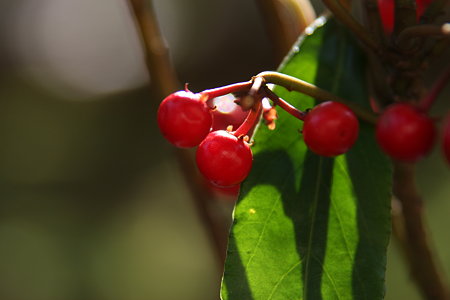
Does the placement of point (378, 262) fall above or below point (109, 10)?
above

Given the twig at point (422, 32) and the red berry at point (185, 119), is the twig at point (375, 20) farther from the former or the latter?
the red berry at point (185, 119)

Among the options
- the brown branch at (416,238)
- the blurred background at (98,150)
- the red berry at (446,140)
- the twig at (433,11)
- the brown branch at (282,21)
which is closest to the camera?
the red berry at (446,140)

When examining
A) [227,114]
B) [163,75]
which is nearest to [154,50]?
[163,75]

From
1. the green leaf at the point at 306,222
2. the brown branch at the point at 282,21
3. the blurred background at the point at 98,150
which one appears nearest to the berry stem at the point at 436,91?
the green leaf at the point at 306,222

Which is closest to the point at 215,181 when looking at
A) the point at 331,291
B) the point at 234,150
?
the point at 234,150

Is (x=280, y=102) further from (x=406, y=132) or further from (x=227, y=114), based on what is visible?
(x=227, y=114)

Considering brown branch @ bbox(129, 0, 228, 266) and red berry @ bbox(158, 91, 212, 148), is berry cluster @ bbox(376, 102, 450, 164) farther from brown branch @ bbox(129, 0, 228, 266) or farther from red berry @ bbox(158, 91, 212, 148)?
brown branch @ bbox(129, 0, 228, 266)

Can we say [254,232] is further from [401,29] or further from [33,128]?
[33,128]

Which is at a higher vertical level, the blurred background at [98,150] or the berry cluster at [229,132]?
the berry cluster at [229,132]
